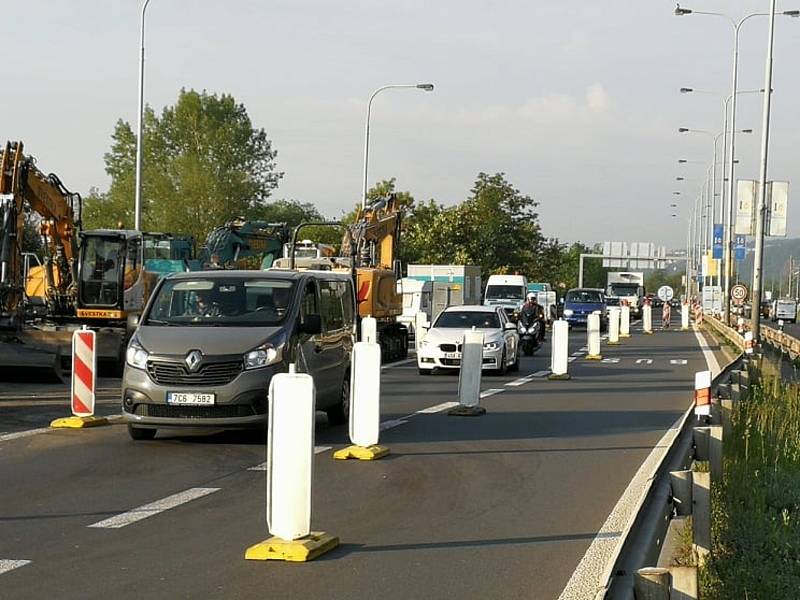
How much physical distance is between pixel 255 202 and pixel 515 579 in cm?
8066

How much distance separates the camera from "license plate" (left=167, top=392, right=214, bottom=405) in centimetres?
1419

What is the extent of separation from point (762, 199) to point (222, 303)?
86.7 feet

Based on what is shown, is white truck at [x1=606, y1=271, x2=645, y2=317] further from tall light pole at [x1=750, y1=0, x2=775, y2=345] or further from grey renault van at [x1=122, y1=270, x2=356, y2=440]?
grey renault van at [x1=122, y1=270, x2=356, y2=440]

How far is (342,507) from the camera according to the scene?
35.1 feet

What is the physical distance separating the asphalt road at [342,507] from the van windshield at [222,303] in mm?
1374

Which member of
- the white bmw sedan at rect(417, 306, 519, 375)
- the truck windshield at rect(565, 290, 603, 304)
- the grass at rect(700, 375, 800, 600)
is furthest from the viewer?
the truck windshield at rect(565, 290, 603, 304)

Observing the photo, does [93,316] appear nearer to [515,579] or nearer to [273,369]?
[273,369]

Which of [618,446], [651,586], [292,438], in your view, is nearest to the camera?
[651,586]

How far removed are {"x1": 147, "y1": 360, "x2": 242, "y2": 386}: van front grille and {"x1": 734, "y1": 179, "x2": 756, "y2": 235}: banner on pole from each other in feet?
88.8

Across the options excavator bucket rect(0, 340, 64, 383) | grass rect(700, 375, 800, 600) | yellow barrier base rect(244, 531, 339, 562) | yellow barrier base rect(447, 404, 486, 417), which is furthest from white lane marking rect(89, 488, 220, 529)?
excavator bucket rect(0, 340, 64, 383)

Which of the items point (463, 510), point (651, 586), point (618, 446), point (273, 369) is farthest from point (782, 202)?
point (651, 586)

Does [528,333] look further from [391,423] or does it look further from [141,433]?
[141,433]

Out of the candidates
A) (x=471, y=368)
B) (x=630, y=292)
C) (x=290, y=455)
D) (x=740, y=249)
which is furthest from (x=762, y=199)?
(x=630, y=292)

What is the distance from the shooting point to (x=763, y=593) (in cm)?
817
